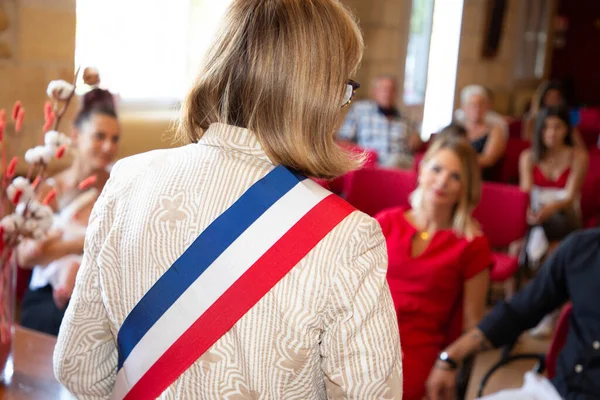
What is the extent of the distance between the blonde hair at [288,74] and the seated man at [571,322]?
1.14 meters

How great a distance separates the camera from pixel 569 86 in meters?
11.4

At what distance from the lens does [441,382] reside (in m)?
2.10

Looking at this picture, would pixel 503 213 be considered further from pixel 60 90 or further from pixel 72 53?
pixel 60 90

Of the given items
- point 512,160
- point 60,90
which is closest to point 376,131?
point 512,160

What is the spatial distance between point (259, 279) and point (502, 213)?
2990 mm

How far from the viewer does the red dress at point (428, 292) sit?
246 centimetres

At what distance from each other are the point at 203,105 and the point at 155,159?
0.11 metres

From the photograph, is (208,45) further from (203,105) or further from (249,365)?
(249,365)

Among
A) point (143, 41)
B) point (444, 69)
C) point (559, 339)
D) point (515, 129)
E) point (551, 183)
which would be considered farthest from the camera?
point (444, 69)

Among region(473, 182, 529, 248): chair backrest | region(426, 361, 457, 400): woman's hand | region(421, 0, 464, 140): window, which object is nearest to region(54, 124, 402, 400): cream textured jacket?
region(426, 361, 457, 400): woman's hand

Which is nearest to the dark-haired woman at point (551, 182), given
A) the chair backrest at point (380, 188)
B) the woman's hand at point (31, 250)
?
the chair backrest at point (380, 188)

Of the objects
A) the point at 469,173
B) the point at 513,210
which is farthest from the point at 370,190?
the point at 469,173

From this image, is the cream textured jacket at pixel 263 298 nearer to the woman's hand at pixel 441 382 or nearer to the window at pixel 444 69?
the woman's hand at pixel 441 382

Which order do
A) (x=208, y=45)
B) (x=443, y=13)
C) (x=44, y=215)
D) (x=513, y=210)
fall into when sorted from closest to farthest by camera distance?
1. (x=208, y=45)
2. (x=44, y=215)
3. (x=513, y=210)
4. (x=443, y=13)
